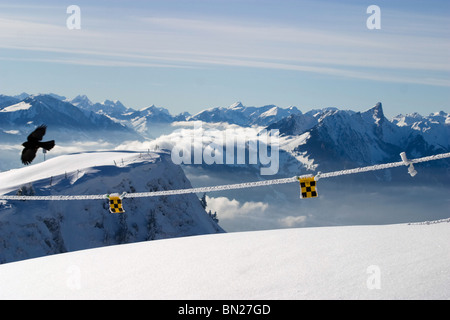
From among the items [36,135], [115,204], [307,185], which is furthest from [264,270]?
[115,204]

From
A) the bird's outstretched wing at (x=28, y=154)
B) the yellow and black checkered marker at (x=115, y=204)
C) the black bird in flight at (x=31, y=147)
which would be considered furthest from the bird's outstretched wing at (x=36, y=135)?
the yellow and black checkered marker at (x=115, y=204)

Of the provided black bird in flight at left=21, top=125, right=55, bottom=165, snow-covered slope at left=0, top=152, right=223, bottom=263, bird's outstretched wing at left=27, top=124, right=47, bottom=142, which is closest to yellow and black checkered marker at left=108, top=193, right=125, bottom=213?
bird's outstretched wing at left=27, top=124, right=47, bottom=142

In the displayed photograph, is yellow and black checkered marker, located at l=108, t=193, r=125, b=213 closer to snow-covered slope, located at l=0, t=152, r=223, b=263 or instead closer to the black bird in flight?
the black bird in flight

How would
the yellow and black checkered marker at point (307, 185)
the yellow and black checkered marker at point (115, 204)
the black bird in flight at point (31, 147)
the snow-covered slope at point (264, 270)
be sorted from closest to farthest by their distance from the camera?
1. the snow-covered slope at point (264, 270)
2. the yellow and black checkered marker at point (307, 185)
3. the black bird in flight at point (31, 147)
4. the yellow and black checkered marker at point (115, 204)

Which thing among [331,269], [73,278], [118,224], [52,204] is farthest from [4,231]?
[331,269]

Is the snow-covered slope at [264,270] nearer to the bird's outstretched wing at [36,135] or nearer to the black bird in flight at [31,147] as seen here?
the black bird in flight at [31,147]
